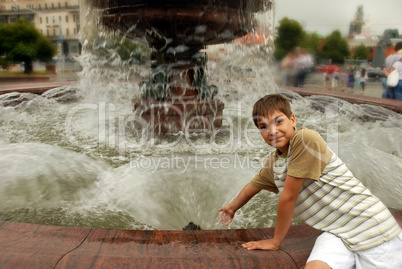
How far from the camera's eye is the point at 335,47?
1425 inches

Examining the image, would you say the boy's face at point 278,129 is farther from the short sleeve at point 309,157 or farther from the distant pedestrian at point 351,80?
the distant pedestrian at point 351,80

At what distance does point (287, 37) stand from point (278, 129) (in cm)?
1561

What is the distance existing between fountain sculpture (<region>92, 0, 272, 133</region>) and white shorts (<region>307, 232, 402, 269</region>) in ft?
10.1

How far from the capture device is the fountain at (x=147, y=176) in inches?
57.5

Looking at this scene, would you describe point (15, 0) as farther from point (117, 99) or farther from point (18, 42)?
point (117, 99)

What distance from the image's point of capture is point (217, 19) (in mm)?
3979

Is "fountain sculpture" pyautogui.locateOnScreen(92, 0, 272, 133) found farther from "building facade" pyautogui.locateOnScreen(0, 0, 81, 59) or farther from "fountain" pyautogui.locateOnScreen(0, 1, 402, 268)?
"building facade" pyautogui.locateOnScreen(0, 0, 81, 59)

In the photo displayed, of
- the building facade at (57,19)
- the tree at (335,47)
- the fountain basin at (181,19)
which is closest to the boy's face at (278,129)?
the fountain basin at (181,19)

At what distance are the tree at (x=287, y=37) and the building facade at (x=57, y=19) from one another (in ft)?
103

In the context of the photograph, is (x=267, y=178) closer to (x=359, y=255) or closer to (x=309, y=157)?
(x=309, y=157)

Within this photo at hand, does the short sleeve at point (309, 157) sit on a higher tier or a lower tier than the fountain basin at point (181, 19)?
lower

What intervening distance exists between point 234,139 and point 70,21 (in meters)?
50.2

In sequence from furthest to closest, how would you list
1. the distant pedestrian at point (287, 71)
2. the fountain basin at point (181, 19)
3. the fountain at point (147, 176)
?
the distant pedestrian at point (287, 71), the fountain basin at point (181, 19), the fountain at point (147, 176)

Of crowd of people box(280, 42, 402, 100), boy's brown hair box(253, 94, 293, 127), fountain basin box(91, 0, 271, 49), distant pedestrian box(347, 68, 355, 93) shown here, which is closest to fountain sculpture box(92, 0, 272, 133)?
fountain basin box(91, 0, 271, 49)
